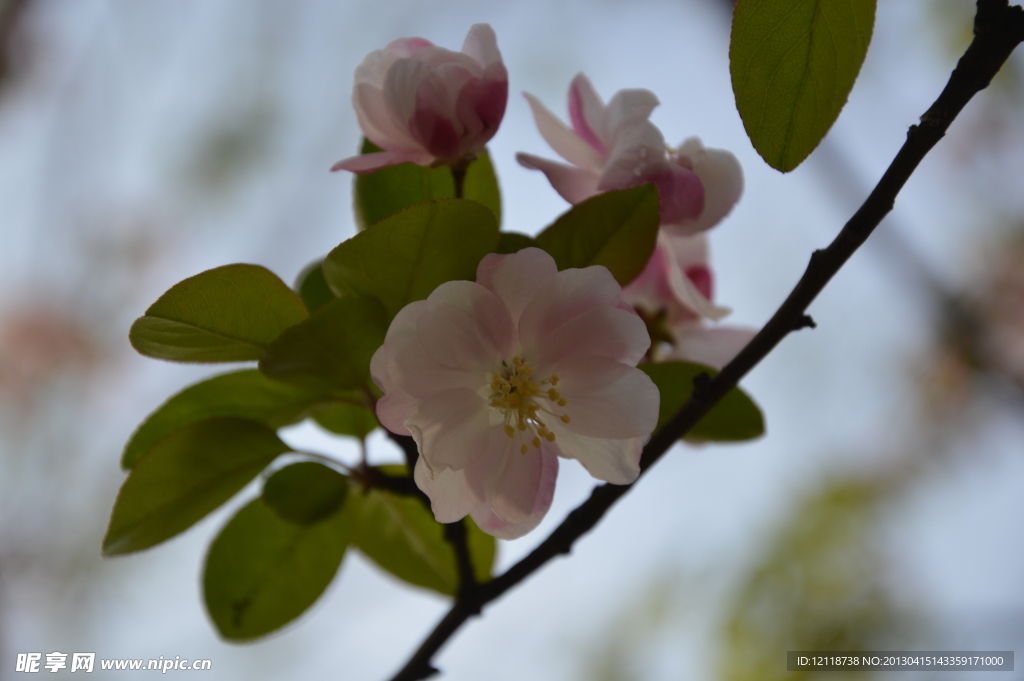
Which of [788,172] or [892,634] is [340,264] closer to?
[788,172]

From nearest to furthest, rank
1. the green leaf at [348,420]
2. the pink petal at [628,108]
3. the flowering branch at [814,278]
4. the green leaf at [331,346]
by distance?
the flowering branch at [814,278] → the green leaf at [331,346] → the pink petal at [628,108] → the green leaf at [348,420]

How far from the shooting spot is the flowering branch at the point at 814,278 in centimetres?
44

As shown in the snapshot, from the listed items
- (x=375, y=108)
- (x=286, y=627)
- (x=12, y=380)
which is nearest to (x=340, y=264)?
(x=375, y=108)

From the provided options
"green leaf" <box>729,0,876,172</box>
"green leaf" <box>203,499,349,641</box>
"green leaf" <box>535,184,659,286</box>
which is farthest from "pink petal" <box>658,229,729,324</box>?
"green leaf" <box>203,499,349,641</box>

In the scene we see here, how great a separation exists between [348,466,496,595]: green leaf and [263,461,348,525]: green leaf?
0.15 metres

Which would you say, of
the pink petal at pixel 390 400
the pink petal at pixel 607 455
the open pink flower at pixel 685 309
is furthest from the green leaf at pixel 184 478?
the open pink flower at pixel 685 309

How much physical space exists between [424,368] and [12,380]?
3025mm

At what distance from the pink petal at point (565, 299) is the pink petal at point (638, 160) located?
0.41ft

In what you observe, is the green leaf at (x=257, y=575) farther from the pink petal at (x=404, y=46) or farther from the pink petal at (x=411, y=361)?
the pink petal at (x=404, y=46)

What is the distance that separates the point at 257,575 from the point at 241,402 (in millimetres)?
197

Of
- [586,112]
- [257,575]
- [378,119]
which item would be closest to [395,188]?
[378,119]

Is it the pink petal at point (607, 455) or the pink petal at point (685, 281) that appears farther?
the pink petal at point (685, 281)

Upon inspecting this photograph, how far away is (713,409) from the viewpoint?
68 centimetres

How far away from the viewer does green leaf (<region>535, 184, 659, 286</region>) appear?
0.58 metres
